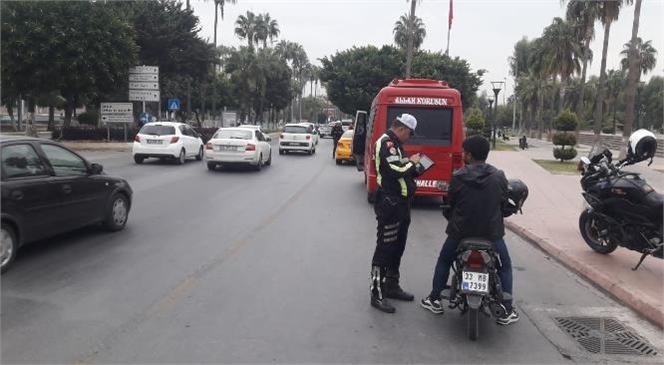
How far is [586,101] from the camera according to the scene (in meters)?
92.6

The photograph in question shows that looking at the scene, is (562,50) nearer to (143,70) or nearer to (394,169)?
(143,70)

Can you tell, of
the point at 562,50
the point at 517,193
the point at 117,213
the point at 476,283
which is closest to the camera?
the point at 476,283

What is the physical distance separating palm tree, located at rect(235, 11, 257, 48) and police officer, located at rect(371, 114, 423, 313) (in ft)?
251

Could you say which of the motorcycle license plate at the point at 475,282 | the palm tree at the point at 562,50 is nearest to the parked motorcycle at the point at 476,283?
the motorcycle license plate at the point at 475,282

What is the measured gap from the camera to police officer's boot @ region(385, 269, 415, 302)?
5.81 m

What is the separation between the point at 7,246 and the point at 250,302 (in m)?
2.85

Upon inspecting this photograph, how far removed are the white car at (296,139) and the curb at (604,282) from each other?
20.0 metres

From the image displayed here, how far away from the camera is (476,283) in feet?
15.8

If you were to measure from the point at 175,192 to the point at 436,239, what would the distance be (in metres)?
6.92

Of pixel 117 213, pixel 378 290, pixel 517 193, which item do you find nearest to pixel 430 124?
pixel 517 193

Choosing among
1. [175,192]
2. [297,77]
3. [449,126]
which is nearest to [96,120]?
[175,192]

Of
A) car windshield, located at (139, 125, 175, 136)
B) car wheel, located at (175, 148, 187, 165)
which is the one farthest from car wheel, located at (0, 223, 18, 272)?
car windshield, located at (139, 125, 175, 136)

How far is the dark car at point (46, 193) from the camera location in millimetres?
6352

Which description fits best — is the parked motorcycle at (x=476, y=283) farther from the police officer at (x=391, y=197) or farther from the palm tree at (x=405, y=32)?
the palm tree at (x=405, y=32)
